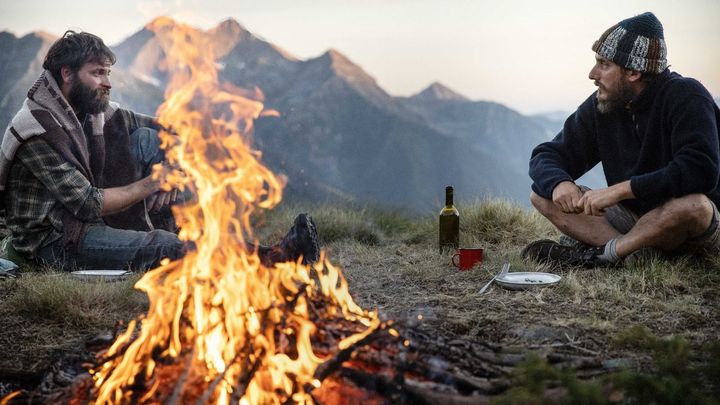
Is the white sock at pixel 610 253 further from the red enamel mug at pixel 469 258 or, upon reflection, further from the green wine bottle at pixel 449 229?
the green wine bottle at pixel 449 229

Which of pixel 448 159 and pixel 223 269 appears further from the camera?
pixel 448 159

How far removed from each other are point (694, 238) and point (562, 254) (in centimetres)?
93

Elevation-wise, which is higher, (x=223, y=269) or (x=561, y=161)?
(x=561, y=161)

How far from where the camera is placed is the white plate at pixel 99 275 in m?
4.67

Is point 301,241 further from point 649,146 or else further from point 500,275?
point 649,146

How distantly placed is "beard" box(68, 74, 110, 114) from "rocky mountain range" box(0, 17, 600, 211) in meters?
26.1

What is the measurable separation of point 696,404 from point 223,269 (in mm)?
1973

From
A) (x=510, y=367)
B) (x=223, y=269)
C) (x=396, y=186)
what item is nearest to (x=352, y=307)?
(x=223, y=269)

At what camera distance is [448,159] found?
46.2m

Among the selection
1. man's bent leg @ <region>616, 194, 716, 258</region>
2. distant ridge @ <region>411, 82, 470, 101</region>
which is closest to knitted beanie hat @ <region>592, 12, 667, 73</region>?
man's bent leg @ <region>616, 194, 716, 258</region>

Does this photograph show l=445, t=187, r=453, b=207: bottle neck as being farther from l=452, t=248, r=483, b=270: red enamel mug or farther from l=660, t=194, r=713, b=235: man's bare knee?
l=660, t=194, r=713, b=235: man's bare knee

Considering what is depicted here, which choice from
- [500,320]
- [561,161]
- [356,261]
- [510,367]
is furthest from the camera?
[356,261]

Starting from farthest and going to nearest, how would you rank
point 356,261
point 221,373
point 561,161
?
1. point 356,261
2. point 561,161
3. point 221,373

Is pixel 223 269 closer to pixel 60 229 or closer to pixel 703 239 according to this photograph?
pixel 60 229
